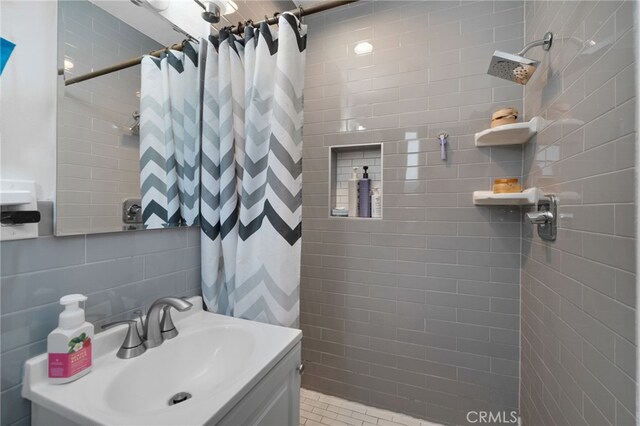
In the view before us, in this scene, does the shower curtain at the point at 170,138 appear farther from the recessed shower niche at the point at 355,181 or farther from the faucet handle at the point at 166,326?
the recessed shower niche at the point at 355,181

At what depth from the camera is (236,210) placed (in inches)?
43.8

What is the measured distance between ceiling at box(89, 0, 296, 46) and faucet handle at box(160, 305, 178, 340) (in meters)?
0.96

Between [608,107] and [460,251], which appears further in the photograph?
[460,251]

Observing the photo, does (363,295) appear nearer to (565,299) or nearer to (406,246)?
(406,246)

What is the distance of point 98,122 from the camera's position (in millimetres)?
802

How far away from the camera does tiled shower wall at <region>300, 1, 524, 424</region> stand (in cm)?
139

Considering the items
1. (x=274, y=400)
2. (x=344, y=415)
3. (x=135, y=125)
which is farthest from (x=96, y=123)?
(x=344, y=415)

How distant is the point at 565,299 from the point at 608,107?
1.97ft

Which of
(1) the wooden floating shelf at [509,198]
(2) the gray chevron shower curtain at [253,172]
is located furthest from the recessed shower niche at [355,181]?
(2) the gray chevron shower curtain at [253,172]

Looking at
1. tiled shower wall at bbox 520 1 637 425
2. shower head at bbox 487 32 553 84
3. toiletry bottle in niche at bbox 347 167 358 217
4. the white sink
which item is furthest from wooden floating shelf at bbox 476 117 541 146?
the white sink

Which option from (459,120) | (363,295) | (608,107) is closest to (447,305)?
(363,295)

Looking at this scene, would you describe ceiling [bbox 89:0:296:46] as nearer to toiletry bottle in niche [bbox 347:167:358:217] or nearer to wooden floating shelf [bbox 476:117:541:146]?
toiletry bottle in niche [bbox 347:167:358:217]

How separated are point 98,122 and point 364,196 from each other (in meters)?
1.27

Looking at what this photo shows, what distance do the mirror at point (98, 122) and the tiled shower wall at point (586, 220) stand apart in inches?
52.4
